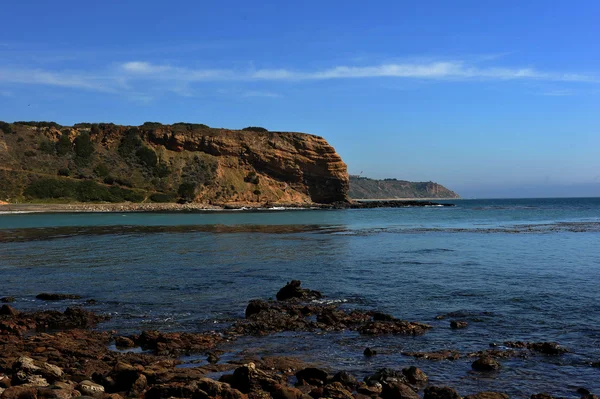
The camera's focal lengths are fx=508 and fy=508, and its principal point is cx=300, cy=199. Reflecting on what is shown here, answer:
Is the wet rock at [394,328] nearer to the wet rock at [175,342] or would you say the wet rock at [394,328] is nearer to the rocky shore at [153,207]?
the wet rock at [175,342]

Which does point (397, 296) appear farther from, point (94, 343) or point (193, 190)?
point (193, 190)

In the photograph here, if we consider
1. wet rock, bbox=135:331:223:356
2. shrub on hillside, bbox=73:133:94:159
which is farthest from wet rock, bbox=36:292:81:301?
shrub on hillside, bbox=73:133:94:159

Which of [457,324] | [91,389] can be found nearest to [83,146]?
[457,324]

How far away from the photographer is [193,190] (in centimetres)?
11400

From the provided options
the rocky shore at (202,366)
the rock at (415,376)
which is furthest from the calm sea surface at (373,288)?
the rocky shore at (202,366)

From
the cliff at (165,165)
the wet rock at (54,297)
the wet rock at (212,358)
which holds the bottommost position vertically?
the wet rock at (54,297)

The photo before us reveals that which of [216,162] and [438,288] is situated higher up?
[216,162]

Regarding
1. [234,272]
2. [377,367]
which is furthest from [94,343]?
[234,272]

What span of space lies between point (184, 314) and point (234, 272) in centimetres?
807

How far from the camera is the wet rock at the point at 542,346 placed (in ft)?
35.7

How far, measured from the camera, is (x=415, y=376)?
931cm

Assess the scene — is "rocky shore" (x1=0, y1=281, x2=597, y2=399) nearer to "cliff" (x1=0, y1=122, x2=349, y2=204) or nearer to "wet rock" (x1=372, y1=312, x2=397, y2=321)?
"wet rock" (x1=372, y1=312, x2=397, y2=321)

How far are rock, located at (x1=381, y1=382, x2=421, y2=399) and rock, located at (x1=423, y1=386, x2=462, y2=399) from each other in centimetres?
18

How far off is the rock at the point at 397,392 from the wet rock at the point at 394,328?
414 cm
